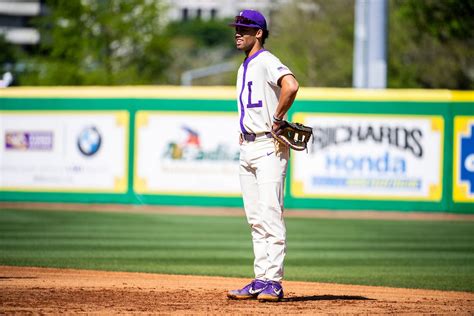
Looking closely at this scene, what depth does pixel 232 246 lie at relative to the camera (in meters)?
12.6

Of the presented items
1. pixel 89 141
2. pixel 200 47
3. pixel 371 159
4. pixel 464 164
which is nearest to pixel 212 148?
pixel 89 141

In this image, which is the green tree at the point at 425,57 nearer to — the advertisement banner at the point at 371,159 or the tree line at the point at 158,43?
the tree line at the point at 158,43

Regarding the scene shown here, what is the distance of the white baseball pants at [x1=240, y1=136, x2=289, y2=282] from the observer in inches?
274

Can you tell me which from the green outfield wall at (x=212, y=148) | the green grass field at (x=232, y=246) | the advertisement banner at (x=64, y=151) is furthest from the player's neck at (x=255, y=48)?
the advertisement banner at (x=64, y=151)

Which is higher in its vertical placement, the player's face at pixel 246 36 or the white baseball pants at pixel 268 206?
the player's face at pixel 246 36

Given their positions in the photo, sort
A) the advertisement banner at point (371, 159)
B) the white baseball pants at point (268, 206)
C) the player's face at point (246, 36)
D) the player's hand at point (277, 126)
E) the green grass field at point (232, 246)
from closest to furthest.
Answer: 1. the player's hand at point (277, 126)
2. the white baseball pants at point (268, 206)
3. the player's face at point (246, 36)
4. the green grass field at point (232, 246)
5. the advertisement banner at point (371, 159)

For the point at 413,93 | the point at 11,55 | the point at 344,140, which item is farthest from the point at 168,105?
the point at 11,55

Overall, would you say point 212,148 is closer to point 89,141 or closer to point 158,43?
point 89,141

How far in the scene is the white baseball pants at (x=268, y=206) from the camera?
6953 millimetres

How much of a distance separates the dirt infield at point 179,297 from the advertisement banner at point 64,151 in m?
9.53

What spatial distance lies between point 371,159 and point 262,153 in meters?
11.1

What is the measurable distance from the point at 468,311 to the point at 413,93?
11.3 metres

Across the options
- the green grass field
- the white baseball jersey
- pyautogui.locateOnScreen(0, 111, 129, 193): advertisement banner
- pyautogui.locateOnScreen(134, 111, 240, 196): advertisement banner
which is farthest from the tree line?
the white baseball jersey

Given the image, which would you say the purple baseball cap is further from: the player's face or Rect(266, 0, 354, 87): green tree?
Rect(266, 0, 354, 87): green tree
